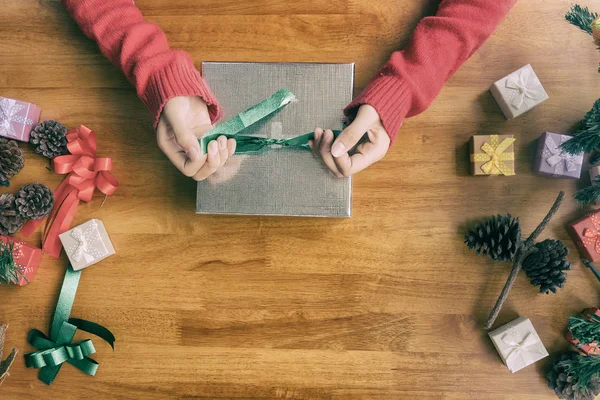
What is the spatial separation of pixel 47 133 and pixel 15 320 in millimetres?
357

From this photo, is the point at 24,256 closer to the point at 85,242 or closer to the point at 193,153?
the point at 85,242

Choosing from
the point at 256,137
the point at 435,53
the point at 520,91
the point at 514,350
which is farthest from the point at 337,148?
the point at 514,350

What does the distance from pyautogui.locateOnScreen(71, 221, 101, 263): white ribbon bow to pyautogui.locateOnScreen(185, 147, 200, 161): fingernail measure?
0.25 m

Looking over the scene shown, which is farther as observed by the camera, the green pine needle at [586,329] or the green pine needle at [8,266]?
the green pine needle at [8,266]

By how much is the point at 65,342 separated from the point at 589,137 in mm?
949

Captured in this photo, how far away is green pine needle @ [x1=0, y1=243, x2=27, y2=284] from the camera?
0.78 m

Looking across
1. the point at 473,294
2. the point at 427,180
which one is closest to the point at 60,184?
the point at 427,180

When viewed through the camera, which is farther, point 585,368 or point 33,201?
point 33,201

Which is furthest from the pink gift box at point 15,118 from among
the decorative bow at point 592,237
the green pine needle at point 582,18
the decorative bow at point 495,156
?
the decorative bow at point 592,237

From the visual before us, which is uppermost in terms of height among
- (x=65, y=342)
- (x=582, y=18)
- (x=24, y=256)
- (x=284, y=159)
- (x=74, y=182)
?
(x=582, y=18)

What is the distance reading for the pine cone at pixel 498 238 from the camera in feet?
2.57

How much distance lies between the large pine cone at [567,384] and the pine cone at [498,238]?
0.66 ft

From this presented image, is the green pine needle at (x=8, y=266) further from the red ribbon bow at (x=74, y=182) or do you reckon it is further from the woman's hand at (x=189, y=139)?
the woman's hand at (x=189, y=139)

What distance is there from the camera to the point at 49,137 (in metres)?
0.85
